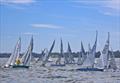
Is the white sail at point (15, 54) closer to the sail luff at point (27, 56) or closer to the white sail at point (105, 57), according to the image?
the sail luff at point (27, 56)

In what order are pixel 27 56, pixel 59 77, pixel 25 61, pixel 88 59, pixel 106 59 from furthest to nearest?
pixel 27 56 < pixel 25 61 < pixel 88 59 < pixel 106 59 < pixel 59 77

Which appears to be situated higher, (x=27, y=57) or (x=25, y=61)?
(x=27, y=57)

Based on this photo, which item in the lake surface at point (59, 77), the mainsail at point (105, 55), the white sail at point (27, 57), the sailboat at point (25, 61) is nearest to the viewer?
the lake surface at point (59, 77)

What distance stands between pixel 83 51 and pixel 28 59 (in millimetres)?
17570

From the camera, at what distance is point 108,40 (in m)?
70.4

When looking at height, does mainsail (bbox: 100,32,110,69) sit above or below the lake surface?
above

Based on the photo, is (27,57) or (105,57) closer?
(105,57)

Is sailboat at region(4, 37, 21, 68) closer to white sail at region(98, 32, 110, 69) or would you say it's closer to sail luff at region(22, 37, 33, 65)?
sail luff at region(22, 37, 33, 65)

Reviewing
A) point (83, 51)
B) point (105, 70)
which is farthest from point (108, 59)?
point (83, 51)

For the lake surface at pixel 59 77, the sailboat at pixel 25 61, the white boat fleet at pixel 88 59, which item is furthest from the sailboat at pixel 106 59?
the sailboat at pixel 25 61

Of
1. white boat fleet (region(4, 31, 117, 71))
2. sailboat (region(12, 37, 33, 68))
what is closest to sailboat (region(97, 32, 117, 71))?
white boat fleet (region(4, 31, 117, 71))

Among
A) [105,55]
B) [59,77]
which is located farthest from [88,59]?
[59,77]

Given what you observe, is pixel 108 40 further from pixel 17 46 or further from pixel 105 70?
pixel 17 46

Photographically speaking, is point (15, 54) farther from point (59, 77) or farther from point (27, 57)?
point (59, 77)
